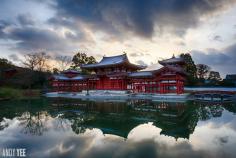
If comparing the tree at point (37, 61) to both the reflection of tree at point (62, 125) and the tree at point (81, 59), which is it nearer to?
the tree at point (81, 59)

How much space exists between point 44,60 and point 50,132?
50030 mm

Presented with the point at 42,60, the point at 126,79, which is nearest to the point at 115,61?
the point at 126,79

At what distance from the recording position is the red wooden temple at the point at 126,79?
31078mm

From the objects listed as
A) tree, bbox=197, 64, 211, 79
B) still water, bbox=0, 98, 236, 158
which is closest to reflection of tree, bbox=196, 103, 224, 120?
still water, bbox=0, 98, 236, 158

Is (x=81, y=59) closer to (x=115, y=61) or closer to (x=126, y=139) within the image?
(x=115, y=61)

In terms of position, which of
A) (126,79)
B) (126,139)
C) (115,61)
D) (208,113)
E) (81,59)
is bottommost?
(126,139)

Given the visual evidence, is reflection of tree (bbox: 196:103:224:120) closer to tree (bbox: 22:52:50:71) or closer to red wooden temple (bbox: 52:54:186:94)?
red wooden temple (bbox: 52:54:186:94)

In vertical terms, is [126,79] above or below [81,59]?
below

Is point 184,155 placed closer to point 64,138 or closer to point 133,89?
point 64,138

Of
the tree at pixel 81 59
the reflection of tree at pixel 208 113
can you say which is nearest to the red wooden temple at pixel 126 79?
the reflection of tree at pixel 208 113

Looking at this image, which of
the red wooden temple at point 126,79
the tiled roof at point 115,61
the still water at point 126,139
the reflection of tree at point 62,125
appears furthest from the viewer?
the tiled roof at point 115,61

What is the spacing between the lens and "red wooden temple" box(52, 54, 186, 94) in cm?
3108

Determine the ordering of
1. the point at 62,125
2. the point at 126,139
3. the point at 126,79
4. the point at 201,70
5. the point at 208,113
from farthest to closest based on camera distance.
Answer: the point at 201,70 < the point at 126,79 < the point at 208,113 < the point at 62,125 < the point at 126,139

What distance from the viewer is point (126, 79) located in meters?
37.0
